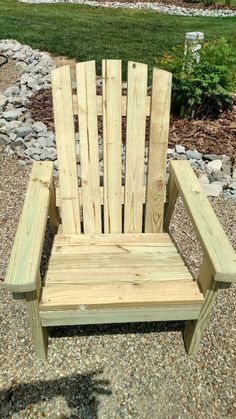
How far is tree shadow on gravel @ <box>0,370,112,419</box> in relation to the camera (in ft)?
5.59

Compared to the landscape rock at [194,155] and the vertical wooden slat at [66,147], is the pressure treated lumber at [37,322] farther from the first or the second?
the landscape rock at [194,155]

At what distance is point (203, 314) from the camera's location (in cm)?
173

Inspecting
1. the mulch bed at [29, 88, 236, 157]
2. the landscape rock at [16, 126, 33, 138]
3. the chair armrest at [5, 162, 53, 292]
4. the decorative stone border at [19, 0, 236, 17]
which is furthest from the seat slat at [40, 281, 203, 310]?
the decorative stone border at [19, 0, 236, 17]

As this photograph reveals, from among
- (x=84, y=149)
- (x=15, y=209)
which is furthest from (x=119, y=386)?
(x=15, y=209)

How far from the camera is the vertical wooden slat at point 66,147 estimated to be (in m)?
1.93

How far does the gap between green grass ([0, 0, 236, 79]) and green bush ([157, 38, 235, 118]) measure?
1120mm

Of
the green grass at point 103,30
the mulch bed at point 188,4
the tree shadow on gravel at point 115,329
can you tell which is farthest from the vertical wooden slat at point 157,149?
the mulch bed at point 188,4

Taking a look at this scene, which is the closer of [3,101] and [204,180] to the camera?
[204,180]

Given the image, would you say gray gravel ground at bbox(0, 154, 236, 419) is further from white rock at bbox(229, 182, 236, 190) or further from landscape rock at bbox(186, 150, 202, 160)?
landscape rock at bbox(186, 150, 202, 160)

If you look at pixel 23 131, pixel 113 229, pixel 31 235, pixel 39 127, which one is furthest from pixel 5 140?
pixel 31 235

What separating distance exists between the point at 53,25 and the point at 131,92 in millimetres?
8175

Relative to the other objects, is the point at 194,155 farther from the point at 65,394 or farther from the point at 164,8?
the point at 164,8

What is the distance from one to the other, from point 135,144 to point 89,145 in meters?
0.26

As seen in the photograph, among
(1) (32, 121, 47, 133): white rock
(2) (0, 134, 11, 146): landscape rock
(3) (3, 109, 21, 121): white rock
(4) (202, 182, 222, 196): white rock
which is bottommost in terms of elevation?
(4) (202, 182, 222, 196): white rock
